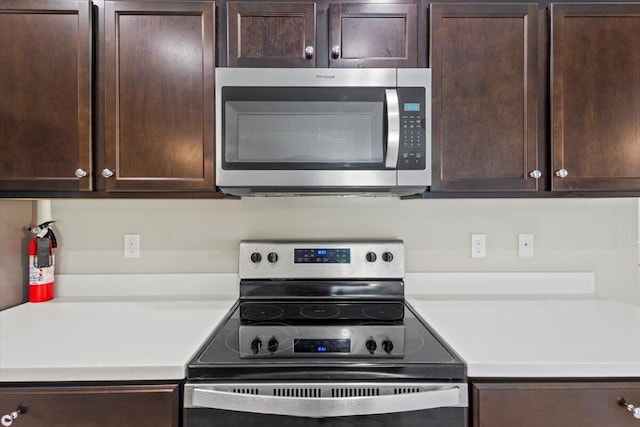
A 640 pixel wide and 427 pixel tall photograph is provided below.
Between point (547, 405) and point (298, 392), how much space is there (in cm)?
65

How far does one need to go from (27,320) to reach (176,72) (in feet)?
3.37

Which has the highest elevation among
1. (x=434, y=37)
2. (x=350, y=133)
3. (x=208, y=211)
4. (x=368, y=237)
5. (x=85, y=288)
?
(x=434, y=37)

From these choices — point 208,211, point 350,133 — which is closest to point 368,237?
point 350,133

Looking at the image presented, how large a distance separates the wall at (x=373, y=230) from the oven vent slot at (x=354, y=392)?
2.66 ft

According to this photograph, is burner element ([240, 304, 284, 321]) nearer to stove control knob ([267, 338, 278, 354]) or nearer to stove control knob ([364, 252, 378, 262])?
stove control knob ([267, 338, 278, 354])

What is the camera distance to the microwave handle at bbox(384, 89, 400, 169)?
124 centimetres

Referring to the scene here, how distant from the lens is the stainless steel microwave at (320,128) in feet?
4.14

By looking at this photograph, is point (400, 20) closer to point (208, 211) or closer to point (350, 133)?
point (350, 133)

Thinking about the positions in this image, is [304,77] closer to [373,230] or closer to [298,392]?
[373,230]

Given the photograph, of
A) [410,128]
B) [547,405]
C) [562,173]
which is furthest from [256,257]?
[562,173]

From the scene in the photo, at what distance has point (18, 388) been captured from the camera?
947 millimetres

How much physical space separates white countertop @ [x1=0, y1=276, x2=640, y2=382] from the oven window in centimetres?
61

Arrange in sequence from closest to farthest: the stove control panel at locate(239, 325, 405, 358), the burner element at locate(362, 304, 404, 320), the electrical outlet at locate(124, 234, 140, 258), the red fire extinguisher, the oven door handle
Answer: the oven door handle → the stove control panel at locate(239, 325, 405, 358) → the burner element at locate(362, 304, 404, 320) → the red fire extinguisher → the electrical outlet at locate(124, 234, 140, 258)

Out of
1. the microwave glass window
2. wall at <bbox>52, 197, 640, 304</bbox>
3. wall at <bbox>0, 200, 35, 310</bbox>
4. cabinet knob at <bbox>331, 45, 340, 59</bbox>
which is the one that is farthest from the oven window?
wall at <bbox>0, 200, 35, 310</bbox>
